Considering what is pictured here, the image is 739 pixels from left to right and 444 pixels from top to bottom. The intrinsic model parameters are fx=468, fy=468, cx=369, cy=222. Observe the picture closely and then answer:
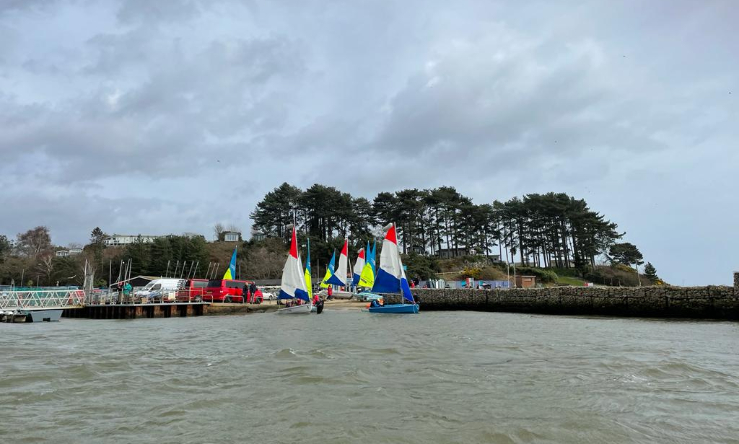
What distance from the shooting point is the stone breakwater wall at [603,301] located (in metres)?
23.4

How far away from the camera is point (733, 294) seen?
22625 mm

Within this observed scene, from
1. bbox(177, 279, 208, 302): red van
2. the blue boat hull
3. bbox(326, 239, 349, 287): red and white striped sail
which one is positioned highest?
bbox(326, 239, 349, 287): red and white striped sail

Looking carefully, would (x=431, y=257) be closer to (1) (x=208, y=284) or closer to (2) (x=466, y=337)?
(1) (x=208, y=284)

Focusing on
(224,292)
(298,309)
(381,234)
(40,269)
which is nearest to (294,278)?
(298,309)

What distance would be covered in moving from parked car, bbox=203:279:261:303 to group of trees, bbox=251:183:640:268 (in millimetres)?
33779

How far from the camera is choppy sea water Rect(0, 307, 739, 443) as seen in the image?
5.68 metres

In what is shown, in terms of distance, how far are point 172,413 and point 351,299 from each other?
39947mm

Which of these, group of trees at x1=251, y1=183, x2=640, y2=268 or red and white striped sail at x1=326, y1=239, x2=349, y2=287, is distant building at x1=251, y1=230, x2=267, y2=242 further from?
red and white striped sail at x1=326, y1=239, x2=349, y2=287

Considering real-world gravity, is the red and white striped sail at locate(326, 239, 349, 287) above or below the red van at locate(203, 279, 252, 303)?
above

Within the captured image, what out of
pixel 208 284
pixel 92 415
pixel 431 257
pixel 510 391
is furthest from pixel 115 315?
pixel 431 257

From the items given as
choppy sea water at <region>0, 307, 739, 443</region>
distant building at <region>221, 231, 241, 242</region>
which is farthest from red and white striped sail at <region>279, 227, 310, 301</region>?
distant building at <region>221, 231, 241, 242</region>

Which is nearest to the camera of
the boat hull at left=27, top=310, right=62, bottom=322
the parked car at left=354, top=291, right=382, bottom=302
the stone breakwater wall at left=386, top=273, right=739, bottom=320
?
the stone breakwater wall at left=386, top=273, right=739, bottom=320

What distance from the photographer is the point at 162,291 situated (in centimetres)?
3912

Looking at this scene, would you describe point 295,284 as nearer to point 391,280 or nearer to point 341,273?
point 391,280
